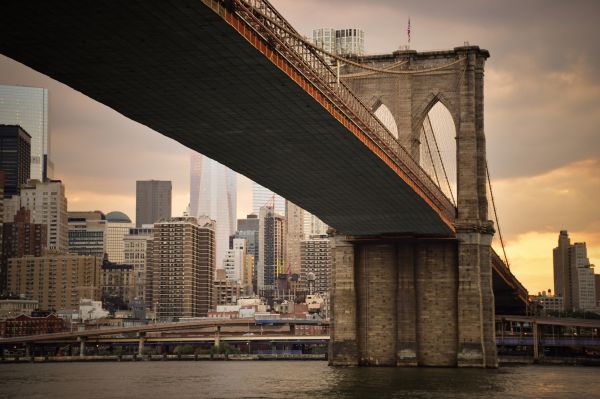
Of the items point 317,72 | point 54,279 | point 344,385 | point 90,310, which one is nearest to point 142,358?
point 90,310

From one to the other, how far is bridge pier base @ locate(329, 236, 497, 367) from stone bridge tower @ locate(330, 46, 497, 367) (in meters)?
0.06

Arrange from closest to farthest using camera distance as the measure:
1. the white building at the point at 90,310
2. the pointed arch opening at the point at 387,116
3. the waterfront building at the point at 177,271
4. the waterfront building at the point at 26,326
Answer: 1. the pointed arch opening at the point at 387,116
2. the waterfront building at the point at 26,326
3. the white building at the point at 90,310
4. the waterfront building at the point at 177,271

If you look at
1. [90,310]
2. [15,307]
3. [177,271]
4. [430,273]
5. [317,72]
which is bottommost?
[90,310]

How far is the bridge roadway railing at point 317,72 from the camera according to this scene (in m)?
28.0

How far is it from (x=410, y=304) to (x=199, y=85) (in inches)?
1316

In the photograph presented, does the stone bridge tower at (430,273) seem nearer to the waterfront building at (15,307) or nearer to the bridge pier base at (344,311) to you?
the bridge pier base at (344,311)

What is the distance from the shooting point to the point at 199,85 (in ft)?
108

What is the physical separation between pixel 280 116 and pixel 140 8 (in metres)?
12.5

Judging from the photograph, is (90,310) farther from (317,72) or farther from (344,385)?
(317,72)

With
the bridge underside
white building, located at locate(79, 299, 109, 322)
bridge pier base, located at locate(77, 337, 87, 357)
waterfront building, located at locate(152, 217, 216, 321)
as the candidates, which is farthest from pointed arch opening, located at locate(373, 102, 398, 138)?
waterfront building, located at locate(152, 217, 216, 321)

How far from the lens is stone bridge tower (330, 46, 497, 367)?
205 ft

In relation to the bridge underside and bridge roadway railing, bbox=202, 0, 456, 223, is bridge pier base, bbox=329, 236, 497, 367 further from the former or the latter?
the bridge underside

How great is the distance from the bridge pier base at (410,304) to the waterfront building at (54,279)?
127 metres

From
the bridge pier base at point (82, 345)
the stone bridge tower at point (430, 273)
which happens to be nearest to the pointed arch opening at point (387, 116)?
the stone bridge tower at point (430, 273)
